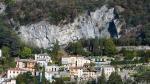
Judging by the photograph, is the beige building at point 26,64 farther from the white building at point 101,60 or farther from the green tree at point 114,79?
the green tree at point 114,79

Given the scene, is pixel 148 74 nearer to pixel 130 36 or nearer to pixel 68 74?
pixel 68 74

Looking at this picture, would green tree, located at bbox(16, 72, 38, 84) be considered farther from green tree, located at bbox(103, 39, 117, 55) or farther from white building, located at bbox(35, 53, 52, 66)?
green tree, located at bbox(103, 39, 117, 55)

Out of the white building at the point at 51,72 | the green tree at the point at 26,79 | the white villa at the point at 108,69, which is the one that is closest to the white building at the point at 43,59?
the white building at the point at 51,72

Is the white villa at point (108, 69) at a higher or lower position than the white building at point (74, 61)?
lower

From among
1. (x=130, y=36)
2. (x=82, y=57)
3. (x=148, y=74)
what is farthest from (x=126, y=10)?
(x=148, y=74)

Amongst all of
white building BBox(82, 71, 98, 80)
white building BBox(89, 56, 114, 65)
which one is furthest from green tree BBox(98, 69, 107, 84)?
white building BBox(89, 56, 114, 65)

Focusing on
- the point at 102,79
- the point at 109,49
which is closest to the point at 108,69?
the point at 102,79
